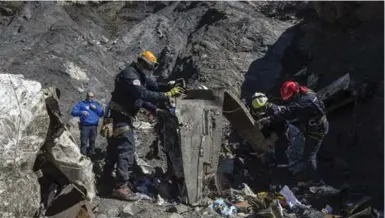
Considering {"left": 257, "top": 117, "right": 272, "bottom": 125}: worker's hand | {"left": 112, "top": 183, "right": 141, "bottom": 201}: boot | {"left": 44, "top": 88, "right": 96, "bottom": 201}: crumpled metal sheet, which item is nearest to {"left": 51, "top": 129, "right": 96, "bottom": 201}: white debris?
{"left": 44, "top": 88, "right": 96, "bottom": 201}: crumpled metal sheet

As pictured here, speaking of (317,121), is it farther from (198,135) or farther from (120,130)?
(120,130)

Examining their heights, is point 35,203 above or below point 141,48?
below

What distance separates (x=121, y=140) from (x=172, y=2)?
8.30 meters

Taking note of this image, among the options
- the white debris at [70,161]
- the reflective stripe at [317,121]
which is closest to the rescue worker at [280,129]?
the reflective stripe at [317,121]

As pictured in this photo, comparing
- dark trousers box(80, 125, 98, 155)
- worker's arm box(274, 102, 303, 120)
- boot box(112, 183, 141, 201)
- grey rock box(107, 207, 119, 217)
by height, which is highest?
worker's arm box(274, 102, 303, 120)

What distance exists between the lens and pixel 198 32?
1158cm

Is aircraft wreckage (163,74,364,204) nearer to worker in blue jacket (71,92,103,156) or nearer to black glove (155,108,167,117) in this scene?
black glove (155,108,167,117)

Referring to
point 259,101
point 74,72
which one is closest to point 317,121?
point 259,101

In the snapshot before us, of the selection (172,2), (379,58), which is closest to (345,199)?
(379,58)

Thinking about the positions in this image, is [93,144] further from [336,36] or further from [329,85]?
[336,36]

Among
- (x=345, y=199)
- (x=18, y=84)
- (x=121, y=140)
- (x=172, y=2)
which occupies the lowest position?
(x=345, y=199)

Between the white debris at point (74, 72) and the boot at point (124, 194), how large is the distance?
4.06m

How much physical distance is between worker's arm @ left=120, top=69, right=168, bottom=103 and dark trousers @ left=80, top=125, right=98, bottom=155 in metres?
1.52

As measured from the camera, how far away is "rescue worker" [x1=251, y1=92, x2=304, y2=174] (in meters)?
6.90
